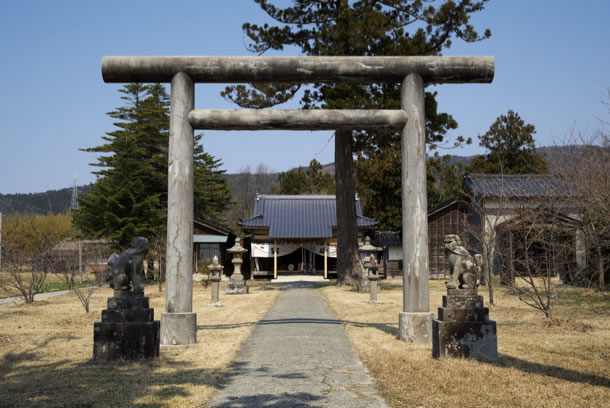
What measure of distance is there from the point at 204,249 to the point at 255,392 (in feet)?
88.7

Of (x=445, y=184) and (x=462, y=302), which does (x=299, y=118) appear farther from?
(x=445, y=184)

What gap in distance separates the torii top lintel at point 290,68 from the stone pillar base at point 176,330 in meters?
3.69

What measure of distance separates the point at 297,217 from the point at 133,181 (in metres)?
9.57

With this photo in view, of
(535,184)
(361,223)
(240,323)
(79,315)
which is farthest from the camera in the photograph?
(361,223)

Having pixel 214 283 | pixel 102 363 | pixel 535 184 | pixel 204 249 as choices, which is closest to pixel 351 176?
pixel 214 283

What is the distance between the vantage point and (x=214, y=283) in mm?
15562

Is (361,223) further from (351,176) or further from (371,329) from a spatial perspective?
(371,329)

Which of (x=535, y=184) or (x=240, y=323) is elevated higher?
(x=535, y=184)

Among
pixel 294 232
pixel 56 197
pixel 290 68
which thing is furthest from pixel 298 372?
pixel 56 197

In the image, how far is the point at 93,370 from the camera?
610 cm

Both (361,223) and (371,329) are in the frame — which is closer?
(371,329)

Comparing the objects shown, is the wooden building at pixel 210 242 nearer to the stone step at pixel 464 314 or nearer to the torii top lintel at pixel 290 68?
the torii top lintel at pixel 290 68

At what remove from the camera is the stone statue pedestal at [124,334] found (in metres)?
6.57

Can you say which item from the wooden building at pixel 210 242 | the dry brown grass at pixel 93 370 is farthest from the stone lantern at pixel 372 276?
the wooden building at pixel 210 242
